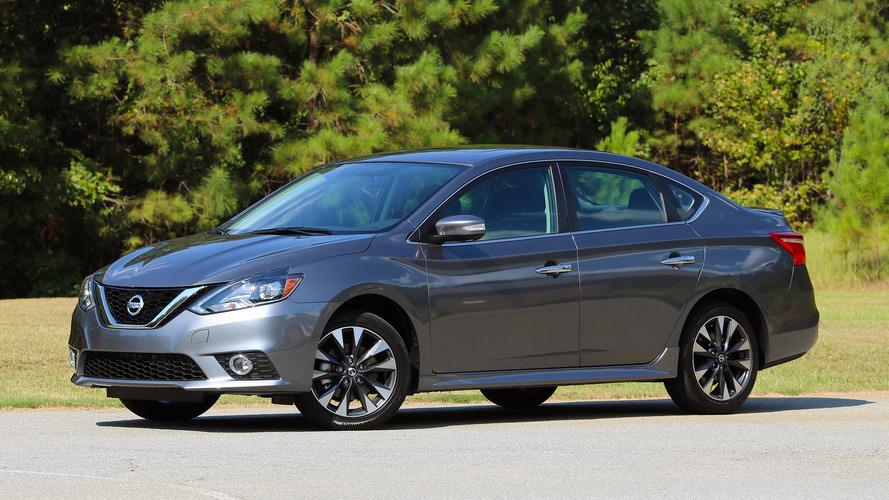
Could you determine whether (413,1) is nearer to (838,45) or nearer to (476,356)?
(838,45)

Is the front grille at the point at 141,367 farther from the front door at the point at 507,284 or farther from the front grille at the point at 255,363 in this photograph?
the front door at the point at 507,284

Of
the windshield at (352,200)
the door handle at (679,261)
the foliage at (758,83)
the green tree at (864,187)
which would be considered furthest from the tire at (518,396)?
the foliage at (758,83)

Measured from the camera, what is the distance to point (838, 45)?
4297 cm

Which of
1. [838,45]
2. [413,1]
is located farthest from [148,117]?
[838,45]

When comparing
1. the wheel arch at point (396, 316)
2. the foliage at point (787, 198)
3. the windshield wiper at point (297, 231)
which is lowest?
the foliage at point (787, 198)

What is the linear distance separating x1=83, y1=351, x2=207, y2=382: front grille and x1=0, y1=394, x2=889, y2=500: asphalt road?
1.24 feet

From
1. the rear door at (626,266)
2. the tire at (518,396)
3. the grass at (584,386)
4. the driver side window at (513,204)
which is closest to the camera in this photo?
the driver side window at (513,204)

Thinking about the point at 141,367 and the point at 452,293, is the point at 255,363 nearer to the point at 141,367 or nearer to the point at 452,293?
the point at 141,367

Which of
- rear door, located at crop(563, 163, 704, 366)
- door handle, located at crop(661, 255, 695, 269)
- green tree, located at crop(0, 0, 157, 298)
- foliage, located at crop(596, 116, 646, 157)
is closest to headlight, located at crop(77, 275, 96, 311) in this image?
rear door, located at crop(563, 163, 704, 366)

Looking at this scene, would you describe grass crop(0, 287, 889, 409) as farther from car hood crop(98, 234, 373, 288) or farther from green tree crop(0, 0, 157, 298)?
green tree crop(0, 0, 157, 298)

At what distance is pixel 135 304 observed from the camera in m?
8.52

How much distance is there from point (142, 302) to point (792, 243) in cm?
490

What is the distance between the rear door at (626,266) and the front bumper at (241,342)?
2.06 m

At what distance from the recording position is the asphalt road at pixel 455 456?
22.6 feet
